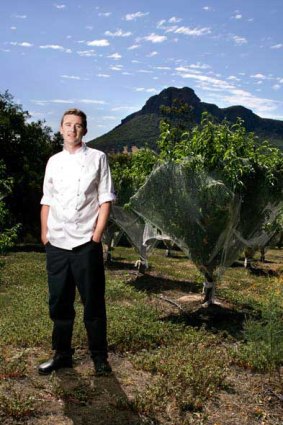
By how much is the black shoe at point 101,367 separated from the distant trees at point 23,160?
30287 mm

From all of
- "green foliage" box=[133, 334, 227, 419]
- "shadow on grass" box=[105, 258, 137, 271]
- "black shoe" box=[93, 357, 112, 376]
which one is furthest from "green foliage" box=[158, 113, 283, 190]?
"shadow on grass" box=[105, 258, 137, 271]

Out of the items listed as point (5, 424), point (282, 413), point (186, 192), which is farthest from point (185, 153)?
point (5, 424)

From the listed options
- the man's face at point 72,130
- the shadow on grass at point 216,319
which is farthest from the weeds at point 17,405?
the shadow on grass at point 216,319

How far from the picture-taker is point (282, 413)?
566 centimetres

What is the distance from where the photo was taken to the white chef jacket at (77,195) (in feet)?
18.2

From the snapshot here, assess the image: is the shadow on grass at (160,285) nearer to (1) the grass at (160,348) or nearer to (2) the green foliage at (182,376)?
(1) the grass at (160,348)

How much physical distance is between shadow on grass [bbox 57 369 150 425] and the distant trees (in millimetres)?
30421

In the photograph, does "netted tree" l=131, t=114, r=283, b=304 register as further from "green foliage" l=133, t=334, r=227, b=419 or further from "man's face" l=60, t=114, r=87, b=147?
"man's face" l=60, t=114, r=87, b=147

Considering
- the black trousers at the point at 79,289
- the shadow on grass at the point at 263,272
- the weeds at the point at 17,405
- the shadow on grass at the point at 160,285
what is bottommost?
the shadow on grass at the point at 263,272

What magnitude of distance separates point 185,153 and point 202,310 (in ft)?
12.9

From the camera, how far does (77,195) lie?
557 centimetres

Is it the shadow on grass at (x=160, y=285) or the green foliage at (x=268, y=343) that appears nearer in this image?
the green foliage at (x=268, y=343)

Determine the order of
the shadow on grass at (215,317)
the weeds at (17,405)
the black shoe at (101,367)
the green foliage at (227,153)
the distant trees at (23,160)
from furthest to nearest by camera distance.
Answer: the distant trees at (23,160)
the green foliage at (227,153)
the shadow on grass at (215,317)
the black shoe at (101,367)
the weeds at (17,405)

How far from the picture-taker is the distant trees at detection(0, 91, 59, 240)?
36.7 metres
